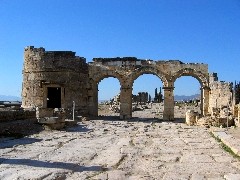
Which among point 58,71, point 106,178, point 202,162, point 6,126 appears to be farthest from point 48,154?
point 58,71

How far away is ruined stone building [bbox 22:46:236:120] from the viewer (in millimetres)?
21844

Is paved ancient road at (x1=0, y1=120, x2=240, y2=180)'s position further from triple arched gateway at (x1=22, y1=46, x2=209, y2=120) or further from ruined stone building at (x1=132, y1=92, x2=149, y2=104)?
ruined stone building at (x1=132, y1=92, x2=149, y2=104)

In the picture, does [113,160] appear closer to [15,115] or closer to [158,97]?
[15,115]

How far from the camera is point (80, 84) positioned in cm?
2269

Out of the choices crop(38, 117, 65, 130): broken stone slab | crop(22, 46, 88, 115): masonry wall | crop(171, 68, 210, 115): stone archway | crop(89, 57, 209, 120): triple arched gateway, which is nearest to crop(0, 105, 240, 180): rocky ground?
crop(38, 117, 65, 130): broken stone slab

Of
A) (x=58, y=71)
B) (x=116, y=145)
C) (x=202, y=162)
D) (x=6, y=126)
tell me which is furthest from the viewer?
(x=58, y=71)

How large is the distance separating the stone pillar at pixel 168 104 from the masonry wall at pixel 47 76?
19.7 ft

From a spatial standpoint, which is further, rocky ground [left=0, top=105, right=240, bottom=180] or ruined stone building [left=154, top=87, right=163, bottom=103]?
ruined stone building [left=154, top=87, right=163, bottom=103]

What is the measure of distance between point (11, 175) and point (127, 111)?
58.7ft

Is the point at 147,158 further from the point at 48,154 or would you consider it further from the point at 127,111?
the point at 127,111

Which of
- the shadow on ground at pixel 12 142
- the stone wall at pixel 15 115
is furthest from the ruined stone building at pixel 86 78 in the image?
the shadow on ground at pixel 12 142

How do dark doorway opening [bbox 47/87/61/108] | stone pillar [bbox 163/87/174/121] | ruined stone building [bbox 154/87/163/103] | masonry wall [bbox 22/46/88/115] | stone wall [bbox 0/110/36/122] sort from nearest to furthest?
Answer: stone wall [bbox 0/110/36/122] → masonry wall [bbox 22/46/88/115] → stone pillar [bbox 163/87/174/121] → dark doorway opening [bbox 47/87/61/108] → ruined stone building [bbox 154/87/163/103]

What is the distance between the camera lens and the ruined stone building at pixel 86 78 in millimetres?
21844

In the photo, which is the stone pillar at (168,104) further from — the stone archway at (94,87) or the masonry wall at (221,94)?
the stone archway at (94,87)
